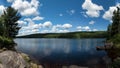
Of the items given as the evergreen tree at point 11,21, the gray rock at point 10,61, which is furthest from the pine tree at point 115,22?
the gray rock at point 10,61

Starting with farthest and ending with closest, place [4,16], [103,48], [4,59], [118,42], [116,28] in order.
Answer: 1. [116,28]
2. [103,48]
3. [118,42]
4. [4,16]
5. [4,59]

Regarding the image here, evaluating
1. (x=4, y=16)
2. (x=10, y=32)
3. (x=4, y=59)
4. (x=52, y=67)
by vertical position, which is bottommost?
(x=52, y=67)

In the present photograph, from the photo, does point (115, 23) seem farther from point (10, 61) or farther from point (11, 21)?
point (10, 61)

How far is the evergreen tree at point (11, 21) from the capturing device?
8897cm

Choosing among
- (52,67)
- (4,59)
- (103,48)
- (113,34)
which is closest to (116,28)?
(113,34)

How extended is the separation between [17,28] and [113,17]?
5733 cm

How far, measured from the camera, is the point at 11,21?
90.1 meters

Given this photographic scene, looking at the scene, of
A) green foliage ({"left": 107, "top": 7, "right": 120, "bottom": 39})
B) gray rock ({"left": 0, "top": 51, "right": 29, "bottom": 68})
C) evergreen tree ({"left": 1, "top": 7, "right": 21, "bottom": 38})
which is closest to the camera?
gray rock ({"left": 0, "top": 51, "right": 29, "bottom": 68})

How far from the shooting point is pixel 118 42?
333ft


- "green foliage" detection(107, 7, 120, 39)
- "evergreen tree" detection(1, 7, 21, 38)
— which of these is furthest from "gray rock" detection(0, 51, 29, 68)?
"green foliage" detection(107, 7, 120, 39)

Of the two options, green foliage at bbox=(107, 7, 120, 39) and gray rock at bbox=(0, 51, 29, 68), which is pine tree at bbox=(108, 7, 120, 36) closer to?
green foliage at bbox=(107, 7, 120, 39)

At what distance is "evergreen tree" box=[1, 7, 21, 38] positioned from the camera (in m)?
89.0

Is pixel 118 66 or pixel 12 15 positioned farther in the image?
pixel 12 15

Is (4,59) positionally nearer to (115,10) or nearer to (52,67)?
(52,67)
